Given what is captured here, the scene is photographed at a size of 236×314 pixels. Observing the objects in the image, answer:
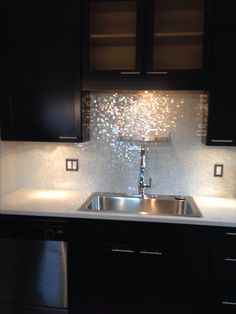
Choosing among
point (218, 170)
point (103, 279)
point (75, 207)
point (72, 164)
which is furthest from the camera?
point (72, 164)

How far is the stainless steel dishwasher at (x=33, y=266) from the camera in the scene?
2016 millimetres

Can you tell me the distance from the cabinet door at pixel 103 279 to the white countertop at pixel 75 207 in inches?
8.7

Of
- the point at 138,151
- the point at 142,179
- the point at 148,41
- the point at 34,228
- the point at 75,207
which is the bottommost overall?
the point at 34,228

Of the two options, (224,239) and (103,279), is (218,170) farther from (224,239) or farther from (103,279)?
(103,279)

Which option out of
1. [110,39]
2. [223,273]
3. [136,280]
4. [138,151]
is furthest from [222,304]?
[110,39]

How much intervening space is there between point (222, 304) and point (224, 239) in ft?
1.36

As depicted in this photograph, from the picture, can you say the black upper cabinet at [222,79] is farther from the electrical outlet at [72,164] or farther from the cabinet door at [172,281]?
the electrical outlet at [72,164]

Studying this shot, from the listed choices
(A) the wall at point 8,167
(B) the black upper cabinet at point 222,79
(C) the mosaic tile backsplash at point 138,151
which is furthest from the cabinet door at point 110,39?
(A) the wall at point 8,167

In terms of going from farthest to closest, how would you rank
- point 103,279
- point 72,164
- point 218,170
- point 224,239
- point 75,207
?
point 72,164, point 218,170, point 75,207, point 103,279, point 224,239

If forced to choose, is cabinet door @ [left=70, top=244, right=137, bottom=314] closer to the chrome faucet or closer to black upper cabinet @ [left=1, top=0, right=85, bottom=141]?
the chrome faucet

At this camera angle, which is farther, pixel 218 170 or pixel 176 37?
pixel 218 170

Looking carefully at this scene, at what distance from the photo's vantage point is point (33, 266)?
2055 mm

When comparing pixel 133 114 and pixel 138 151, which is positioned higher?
pixel 133 114

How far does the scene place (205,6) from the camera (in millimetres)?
2023
